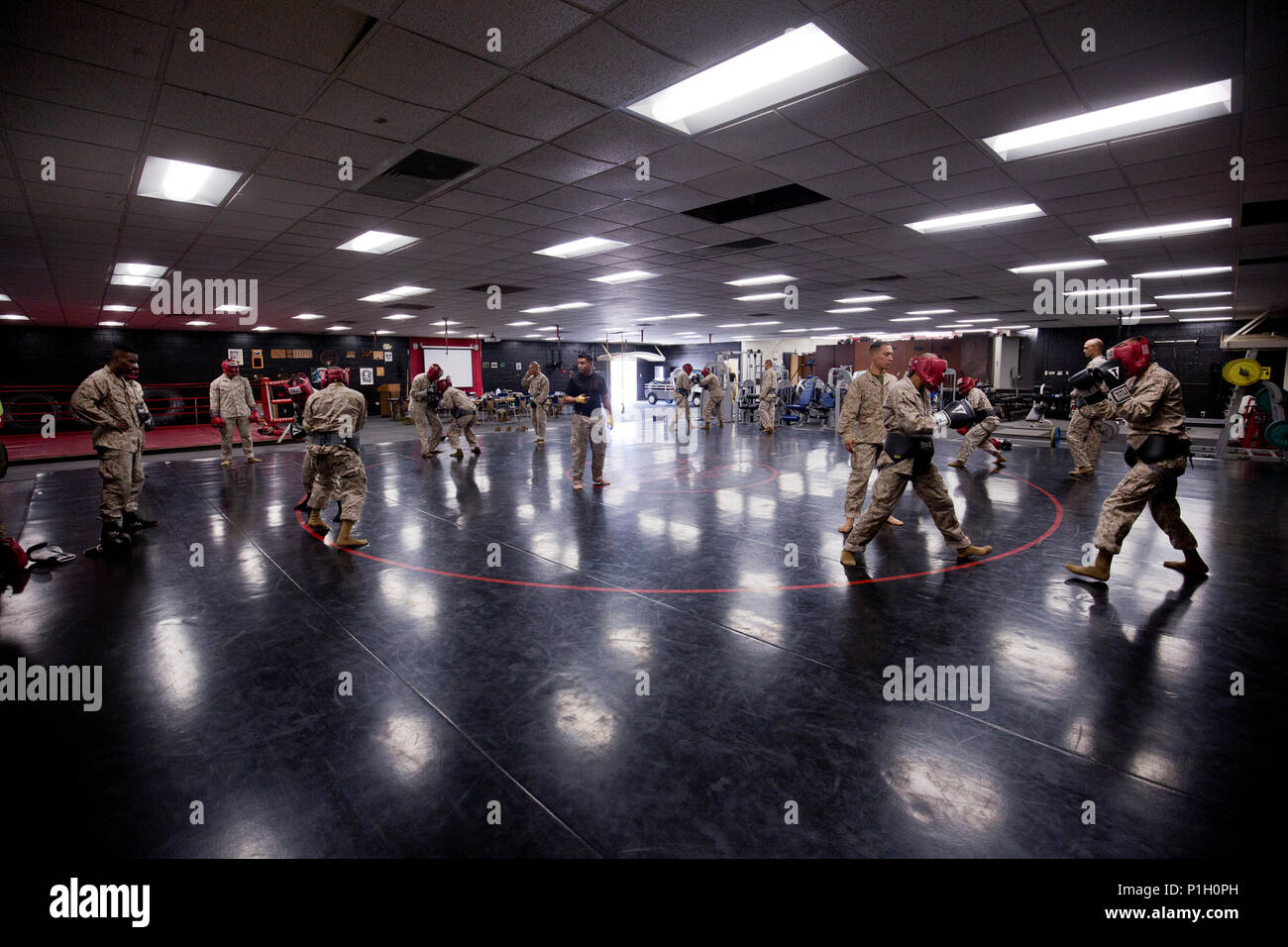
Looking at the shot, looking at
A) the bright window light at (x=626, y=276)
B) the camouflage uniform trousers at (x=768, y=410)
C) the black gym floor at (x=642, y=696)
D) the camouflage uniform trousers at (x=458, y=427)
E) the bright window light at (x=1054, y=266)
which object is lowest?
the black gym floor at (x=642, y=696)

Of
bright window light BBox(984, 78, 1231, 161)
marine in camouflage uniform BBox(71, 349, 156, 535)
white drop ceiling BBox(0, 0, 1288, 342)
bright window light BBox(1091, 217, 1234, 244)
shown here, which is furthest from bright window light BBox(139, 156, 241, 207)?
bright window light BBox(1091, 217, 1234, 244)

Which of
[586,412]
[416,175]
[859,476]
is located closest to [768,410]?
[586,412]

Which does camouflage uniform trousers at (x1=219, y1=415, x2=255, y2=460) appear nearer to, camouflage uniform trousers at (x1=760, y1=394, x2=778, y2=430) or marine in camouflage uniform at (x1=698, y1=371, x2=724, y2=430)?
marine in camouflage uniform at (x1=698, y1=371, x2=724, y2=430)

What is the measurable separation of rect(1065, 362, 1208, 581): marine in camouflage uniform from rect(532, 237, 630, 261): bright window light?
6.14 meters

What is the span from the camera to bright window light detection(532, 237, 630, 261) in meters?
7.98

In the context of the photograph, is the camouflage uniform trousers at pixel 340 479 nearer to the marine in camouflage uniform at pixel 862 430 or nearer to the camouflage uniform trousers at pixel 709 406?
the marine in camouflage uniform at pixel 862 430

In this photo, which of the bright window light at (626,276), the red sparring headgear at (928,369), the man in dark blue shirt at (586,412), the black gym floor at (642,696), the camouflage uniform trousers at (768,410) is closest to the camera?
the black gym floor at (642,696)

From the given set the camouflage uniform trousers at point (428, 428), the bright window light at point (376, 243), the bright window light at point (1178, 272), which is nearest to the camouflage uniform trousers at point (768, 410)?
the bright window light at point (1178, 272)

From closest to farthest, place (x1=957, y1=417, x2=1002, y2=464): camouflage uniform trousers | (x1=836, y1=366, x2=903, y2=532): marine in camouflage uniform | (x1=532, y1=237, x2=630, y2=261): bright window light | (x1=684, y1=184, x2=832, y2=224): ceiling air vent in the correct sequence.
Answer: (x1=836, y1=366, x2=903, y2=532): marine in camouflage uniform, (x1=684, y1=184, x2=832, y2=224): ceiling air vent, (x1=532, y1=237, x2=630, y2=261): bright window light, (x1=957, y1=417, x2=1002, y2=464): camouflage uniform trousers

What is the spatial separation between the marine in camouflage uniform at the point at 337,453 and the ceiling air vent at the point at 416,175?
6.25 feet

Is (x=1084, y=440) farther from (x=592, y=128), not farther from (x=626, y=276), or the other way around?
(x=592, y=128)

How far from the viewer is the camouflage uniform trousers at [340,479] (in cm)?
544

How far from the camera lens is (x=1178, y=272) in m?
10.1

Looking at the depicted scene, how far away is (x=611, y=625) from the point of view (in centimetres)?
362
